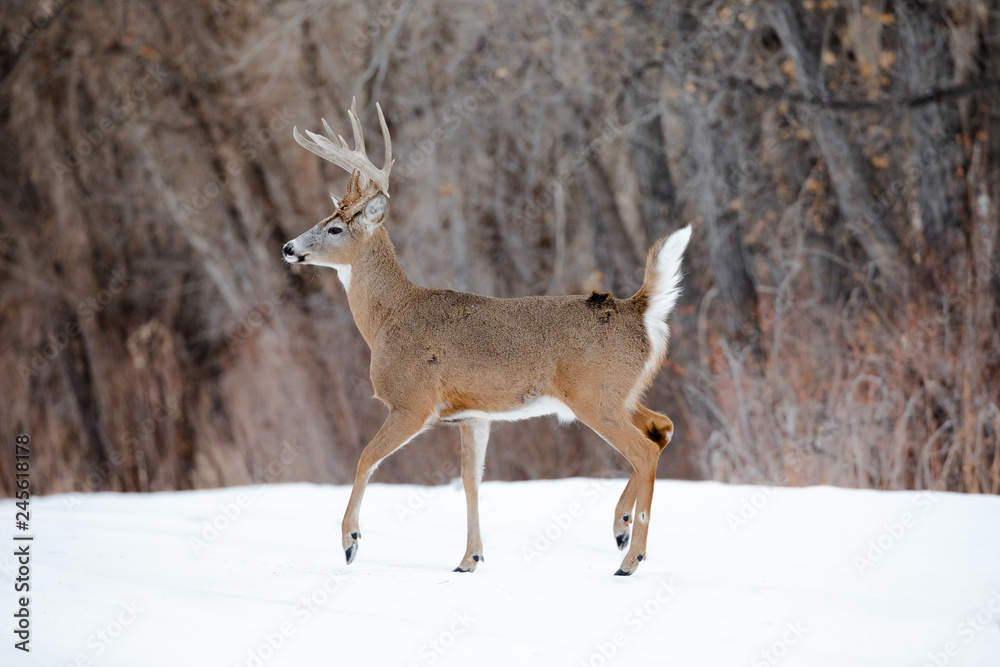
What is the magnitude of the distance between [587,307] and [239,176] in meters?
12.1

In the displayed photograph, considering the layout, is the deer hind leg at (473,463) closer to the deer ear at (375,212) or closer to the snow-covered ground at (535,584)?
the snow-covered ground at (535,584)

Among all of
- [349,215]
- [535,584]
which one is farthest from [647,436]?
[349,215]

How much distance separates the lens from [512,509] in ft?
23.1

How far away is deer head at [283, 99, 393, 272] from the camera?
6051 mm

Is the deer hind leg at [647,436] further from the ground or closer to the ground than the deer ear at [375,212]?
closer to the ground

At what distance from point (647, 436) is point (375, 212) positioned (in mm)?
1921

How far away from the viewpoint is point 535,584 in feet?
16.8

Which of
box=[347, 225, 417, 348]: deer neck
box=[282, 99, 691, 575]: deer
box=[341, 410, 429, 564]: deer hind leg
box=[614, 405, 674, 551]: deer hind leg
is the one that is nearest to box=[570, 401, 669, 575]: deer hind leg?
box=[282, 99, 691, 575]: deer

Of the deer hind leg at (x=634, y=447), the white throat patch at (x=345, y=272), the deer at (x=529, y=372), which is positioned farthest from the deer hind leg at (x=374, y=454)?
the white throat patch at (x=345, y=272)

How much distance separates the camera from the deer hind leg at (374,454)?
541cm

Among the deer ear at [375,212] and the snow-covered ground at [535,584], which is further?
the deer ear at [375,212]

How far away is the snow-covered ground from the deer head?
1610 millimetres

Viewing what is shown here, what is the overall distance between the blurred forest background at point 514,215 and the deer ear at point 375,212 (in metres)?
1.87

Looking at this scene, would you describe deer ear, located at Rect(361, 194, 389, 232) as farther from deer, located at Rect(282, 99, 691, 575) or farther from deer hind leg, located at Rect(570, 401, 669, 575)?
deer hind leg, located at Rect(570, 401, 669, 575)
